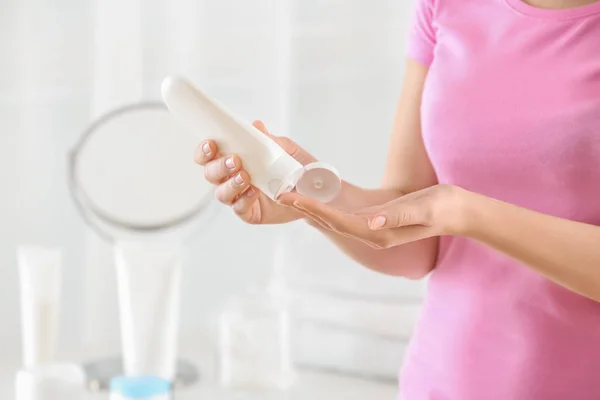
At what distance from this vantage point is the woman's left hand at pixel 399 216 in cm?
45

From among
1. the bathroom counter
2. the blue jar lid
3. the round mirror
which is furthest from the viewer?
the round mirror

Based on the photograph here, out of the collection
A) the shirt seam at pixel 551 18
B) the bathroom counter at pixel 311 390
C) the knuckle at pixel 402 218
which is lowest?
the bathroom counter at pixel 311 390

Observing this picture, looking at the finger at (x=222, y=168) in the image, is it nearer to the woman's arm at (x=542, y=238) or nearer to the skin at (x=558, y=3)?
the woman's arm at (x=542, y=238)

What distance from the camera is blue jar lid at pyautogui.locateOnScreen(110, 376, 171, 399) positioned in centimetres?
67

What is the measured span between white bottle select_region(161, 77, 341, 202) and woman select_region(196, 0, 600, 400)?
0.04 ft

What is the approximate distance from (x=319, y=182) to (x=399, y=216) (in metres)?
0.05

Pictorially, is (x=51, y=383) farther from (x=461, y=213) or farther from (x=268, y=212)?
(x=461, y=213)

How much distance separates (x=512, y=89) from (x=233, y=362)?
0.44m

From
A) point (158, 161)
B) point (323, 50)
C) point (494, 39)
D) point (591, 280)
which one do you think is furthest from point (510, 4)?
point (158, 161)

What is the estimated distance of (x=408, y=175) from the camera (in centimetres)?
64

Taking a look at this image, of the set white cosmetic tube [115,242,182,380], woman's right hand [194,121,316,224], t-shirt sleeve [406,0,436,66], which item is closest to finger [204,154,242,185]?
woman's right hand [194,121,316,224]

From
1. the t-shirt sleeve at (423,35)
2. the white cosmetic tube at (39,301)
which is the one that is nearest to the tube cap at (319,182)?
the t-shirt sleeve at (423,35)

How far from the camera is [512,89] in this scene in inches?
22.0

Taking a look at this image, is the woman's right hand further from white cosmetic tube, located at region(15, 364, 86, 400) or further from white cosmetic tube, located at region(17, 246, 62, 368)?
white cosmetic tube, located at region(17, 246, 62, 368)
